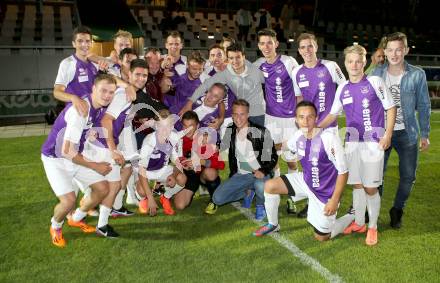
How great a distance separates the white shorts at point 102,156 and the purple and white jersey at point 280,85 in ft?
7.82

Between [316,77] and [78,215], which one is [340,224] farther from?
[78,215]

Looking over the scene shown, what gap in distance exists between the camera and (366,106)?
14.9 feet

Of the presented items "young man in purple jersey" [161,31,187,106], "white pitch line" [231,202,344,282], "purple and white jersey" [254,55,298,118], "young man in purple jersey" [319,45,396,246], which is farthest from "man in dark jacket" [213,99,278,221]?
"young man in purple jersey" [161,31,187,106]

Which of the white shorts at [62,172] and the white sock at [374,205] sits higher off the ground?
the white shorts at [62,172]

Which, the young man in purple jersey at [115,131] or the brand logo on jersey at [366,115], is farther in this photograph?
the young man in purple jersey at [115,131]

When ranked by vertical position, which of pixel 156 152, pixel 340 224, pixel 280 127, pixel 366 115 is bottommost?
pixel 340 224

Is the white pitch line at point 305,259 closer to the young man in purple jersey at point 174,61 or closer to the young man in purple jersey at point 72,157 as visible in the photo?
the young man in purple jersey at point 72,157

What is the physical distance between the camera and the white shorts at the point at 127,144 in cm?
539

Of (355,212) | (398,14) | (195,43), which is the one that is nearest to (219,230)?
(355,212)

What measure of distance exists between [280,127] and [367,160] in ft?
5.59

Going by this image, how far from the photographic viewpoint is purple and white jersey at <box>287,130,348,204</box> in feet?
14.4

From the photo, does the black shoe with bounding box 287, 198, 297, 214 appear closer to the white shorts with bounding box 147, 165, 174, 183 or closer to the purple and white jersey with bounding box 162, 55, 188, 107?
the white shorts with bounding box 147, 165, 174, 183

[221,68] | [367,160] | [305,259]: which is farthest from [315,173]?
[221,68]

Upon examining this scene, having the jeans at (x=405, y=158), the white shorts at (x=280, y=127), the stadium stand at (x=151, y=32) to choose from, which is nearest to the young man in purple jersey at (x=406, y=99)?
the jeans at (x=405, y=158)
